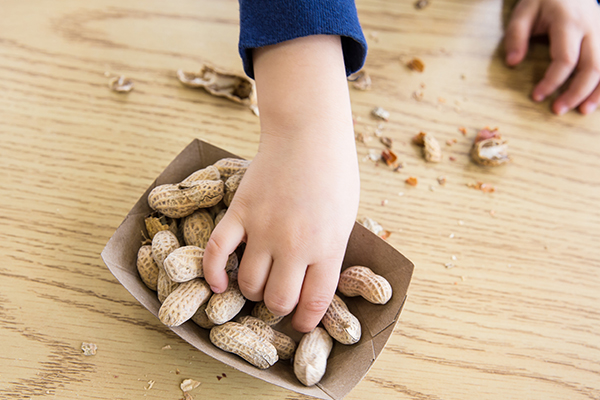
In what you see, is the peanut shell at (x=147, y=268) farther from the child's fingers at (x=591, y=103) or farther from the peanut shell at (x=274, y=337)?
the child's fingers at (x=591, y=103)

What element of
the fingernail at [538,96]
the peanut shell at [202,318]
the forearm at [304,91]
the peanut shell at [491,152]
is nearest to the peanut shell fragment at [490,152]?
the peanut shell at [491,152]

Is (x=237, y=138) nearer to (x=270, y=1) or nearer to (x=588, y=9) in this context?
(x=270, y=1)

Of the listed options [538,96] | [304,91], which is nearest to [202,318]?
[304,91]

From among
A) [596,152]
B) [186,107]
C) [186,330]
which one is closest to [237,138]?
[186,107]

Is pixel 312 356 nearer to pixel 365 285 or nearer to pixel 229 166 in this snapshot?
pixel 365 285

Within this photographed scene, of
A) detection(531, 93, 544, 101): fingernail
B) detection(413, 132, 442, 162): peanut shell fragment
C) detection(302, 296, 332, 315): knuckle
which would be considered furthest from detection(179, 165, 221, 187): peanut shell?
detection(531, 93, 544, 101): fingernail
